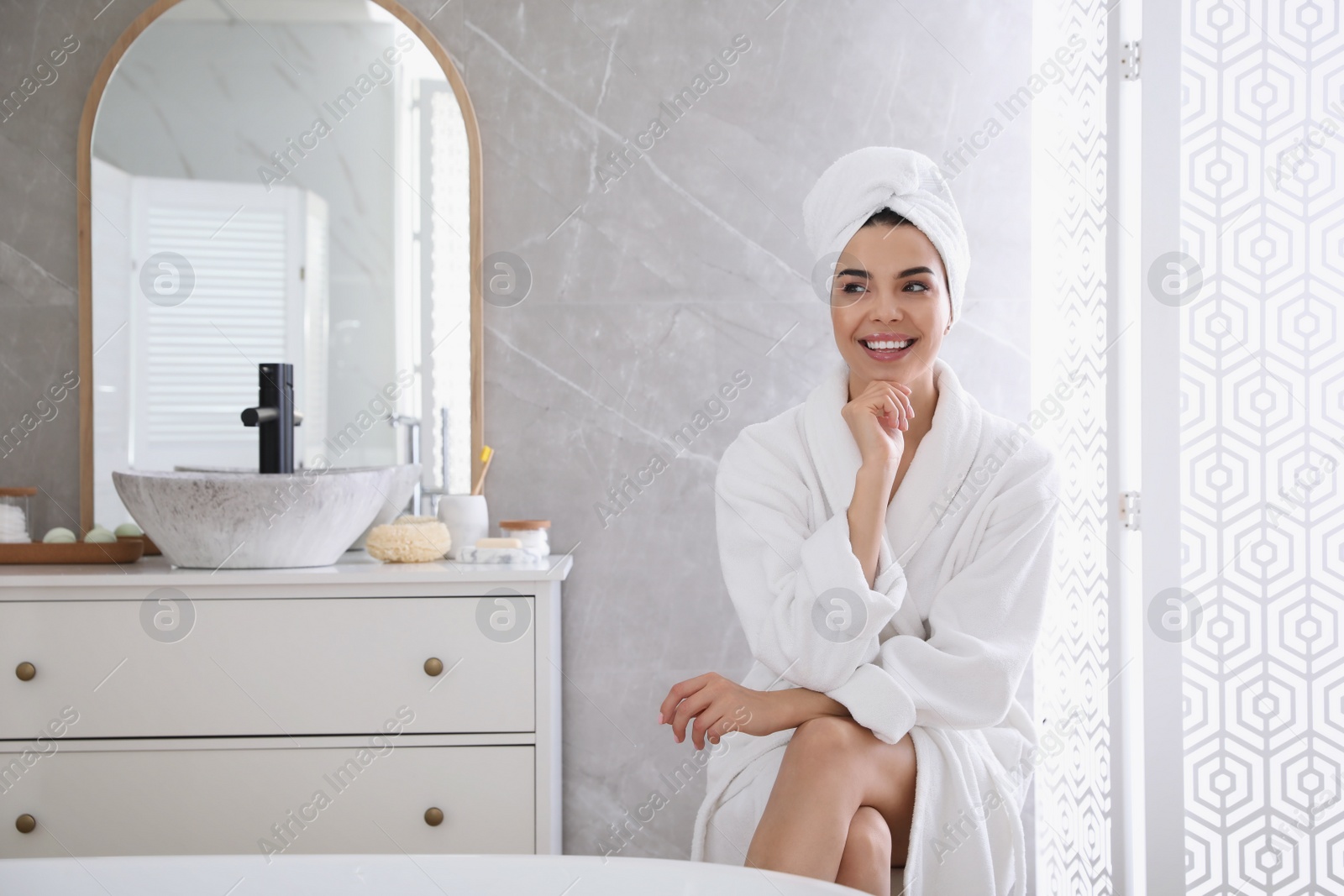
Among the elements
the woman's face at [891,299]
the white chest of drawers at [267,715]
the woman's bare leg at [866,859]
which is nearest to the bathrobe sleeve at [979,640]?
the woman's bare leg at [866,859]

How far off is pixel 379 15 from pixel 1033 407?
5.05ft

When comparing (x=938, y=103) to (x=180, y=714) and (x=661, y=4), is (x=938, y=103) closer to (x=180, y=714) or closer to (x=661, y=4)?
(x=661, y=4)

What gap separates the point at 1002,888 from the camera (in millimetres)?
1227

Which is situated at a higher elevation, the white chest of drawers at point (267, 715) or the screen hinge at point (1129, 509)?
the screen hinge at point (1129, 509)

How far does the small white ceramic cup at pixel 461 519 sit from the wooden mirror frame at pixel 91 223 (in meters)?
0.11

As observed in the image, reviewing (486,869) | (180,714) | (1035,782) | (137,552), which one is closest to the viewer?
(486,869)

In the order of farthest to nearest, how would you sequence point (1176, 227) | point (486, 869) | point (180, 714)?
point (180, 714) → point (1176, 227) → point (486, 869)

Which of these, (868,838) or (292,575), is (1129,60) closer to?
(868,838)

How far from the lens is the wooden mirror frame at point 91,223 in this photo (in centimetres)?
194

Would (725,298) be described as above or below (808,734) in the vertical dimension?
above

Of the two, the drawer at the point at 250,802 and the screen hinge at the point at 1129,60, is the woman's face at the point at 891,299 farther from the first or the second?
the drawer at the point at 250,802

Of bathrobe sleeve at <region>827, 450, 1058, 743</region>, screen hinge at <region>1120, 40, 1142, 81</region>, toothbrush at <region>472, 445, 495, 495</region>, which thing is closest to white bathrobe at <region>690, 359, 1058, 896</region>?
bathrobe sleeve at <region>827, 450, 1058, 743</region>

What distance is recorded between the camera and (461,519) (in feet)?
6.03

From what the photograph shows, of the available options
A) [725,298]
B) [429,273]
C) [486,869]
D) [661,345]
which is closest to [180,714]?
[486,869]
